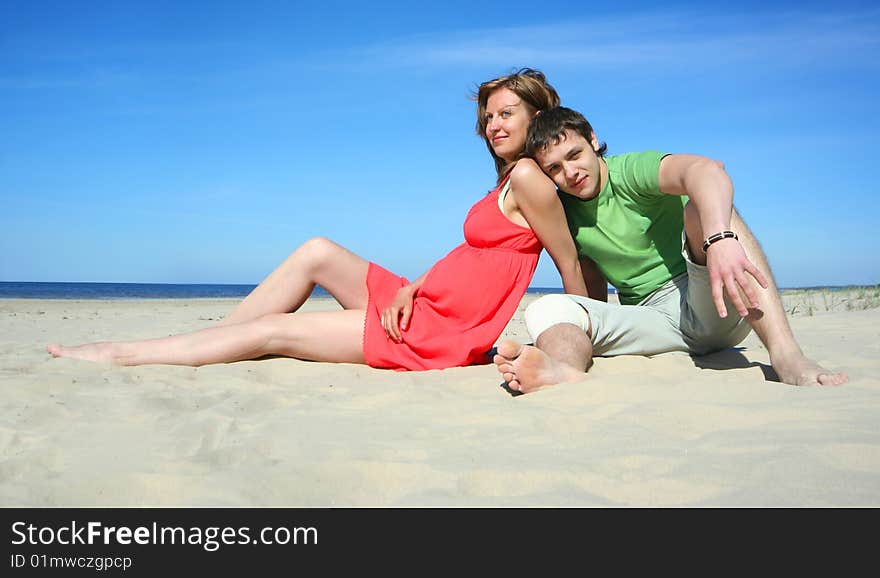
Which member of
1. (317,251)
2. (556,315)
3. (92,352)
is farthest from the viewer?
(317,251)

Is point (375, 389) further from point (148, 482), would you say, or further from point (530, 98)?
point (530, 98)

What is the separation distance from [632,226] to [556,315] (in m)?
0.64

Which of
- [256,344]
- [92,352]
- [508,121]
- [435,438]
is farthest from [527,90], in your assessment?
[92,352]

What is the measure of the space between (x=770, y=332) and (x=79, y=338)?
5.03 m

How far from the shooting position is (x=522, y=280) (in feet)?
12.7

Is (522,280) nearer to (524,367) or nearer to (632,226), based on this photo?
(632,226)

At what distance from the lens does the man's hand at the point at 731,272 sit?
2.69 meters

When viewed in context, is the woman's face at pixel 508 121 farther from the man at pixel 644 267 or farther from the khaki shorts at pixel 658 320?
the khaki shorts at pixel 658 320

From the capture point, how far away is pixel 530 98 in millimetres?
3928

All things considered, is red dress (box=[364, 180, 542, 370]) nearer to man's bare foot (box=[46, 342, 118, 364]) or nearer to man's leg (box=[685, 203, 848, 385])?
man's leg (box=[685, 203, 848, 385])

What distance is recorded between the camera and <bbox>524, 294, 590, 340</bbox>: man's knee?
3416mm

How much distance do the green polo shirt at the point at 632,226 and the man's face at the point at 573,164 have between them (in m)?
0.10

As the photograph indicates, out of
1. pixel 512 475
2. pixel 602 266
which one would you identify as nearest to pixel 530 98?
pixel 602 266

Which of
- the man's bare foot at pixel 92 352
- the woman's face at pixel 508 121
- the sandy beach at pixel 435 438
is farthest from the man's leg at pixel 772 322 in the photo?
the man's bare foot at pixel 92 352
